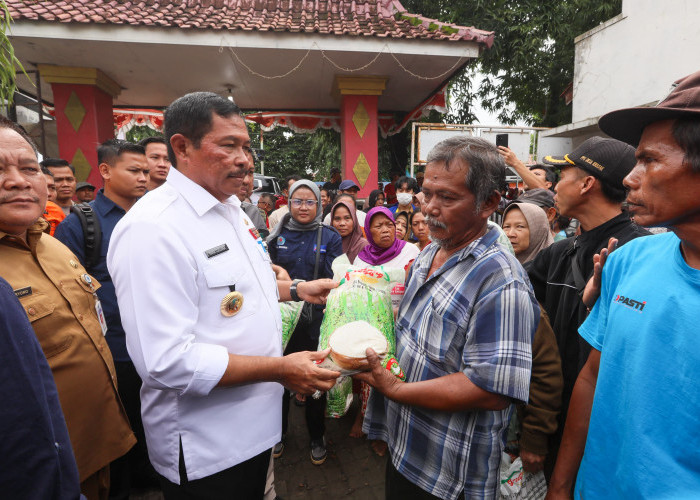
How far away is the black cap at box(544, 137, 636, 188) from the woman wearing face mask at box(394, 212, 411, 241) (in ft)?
10.1

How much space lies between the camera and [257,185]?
13234mm

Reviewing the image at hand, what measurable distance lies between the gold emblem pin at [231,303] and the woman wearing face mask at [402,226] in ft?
12.4

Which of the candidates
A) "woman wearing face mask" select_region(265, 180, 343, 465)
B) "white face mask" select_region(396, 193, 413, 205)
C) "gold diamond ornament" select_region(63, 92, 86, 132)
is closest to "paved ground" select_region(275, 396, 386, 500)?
"woman wearing face mask" select_region(265, 180, 343, 465)

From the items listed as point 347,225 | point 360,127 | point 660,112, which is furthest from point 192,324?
point 360,127

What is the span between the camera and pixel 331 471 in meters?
2.90

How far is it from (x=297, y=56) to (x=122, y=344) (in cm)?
662

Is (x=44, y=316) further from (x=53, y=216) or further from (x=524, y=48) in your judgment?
(x=524, y=48)

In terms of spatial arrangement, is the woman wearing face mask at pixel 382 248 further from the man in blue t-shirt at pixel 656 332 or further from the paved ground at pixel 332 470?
the man in blue t-shirt at pixel 656 332

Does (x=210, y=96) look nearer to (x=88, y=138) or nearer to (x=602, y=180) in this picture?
(x=602, y=180)

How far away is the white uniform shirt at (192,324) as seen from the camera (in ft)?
3.86

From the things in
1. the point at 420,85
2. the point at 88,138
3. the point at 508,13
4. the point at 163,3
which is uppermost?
the point at 508,13

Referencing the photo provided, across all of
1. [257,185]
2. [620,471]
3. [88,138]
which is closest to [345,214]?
[620,471]

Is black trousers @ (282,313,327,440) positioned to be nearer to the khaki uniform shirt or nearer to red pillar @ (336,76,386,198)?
the khaki uniform shirt

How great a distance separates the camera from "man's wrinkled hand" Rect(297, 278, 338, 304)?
190 centimetres
